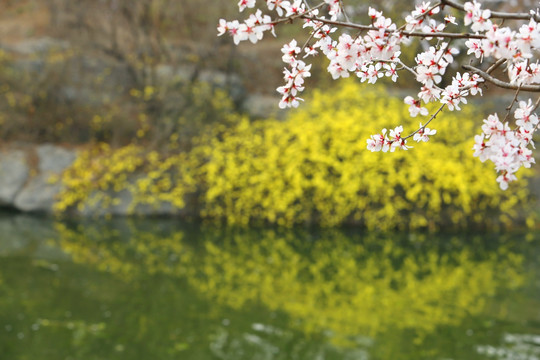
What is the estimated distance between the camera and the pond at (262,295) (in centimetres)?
368

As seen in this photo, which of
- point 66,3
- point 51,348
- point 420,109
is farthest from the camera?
point 66,3

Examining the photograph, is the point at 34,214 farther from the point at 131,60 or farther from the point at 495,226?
the point at 495,226

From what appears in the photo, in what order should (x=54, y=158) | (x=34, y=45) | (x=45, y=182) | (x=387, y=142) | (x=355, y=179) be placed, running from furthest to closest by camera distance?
(x=34, y=45) → (x=54, y=158) → (x=45, y=182) → (x=355, y=179) → (x=387, y=142)

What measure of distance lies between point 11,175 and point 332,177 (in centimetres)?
491

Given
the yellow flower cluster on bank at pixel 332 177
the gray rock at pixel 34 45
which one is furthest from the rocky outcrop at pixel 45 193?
the gray rock at pixel 34 45

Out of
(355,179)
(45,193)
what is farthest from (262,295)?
(45,193)

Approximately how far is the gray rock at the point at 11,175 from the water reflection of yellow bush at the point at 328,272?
156 centimetres

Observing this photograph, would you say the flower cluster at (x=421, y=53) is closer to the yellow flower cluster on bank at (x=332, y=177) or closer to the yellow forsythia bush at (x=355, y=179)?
the yellow flower cluster on bank at (x=332, y=177)

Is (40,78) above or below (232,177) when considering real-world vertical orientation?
above

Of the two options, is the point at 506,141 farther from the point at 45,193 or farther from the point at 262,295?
the point at 45,193

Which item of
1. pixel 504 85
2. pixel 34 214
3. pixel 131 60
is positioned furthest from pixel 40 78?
pixel 504 85

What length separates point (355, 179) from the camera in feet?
25.1

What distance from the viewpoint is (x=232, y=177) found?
7922mm

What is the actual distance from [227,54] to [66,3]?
10.1ft
